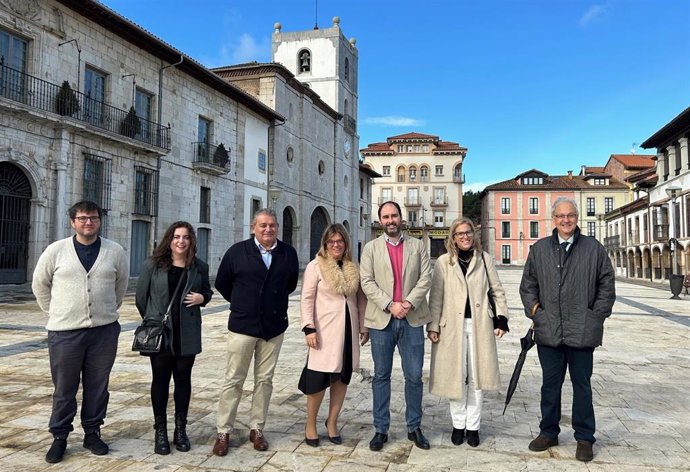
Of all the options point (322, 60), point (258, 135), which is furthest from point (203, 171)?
point (322, 60)

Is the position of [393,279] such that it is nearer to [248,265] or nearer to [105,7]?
[248,265]

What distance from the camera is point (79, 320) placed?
3.58 meters

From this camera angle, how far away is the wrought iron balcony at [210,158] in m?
21.9

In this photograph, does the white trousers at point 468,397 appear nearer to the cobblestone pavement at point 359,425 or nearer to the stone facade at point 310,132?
the cobblestone pavement at point 359,425

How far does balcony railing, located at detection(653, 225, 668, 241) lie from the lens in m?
29.6

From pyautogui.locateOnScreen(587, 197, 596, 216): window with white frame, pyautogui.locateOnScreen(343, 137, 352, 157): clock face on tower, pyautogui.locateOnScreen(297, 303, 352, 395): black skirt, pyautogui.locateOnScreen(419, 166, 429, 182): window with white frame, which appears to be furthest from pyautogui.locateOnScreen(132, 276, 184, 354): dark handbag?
pyautogui.locateOnScreen(419, 166, 429, 182): window with white frame

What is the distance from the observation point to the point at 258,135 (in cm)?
2709

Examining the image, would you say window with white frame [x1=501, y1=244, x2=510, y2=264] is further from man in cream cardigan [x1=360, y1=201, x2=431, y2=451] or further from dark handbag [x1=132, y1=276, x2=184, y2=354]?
dark handbag [x1=132, y1=276, x2=184, y2=354]

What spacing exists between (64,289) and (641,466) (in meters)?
4.18

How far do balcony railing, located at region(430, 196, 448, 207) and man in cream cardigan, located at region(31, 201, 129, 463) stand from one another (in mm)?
60902

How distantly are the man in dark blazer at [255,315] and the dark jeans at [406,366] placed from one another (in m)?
0.78

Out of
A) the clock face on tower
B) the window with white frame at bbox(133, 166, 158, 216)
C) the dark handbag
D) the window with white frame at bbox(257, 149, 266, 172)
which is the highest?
the clock face on tower

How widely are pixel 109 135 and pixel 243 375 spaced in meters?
15.2

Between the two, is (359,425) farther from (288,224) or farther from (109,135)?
(288,224)
